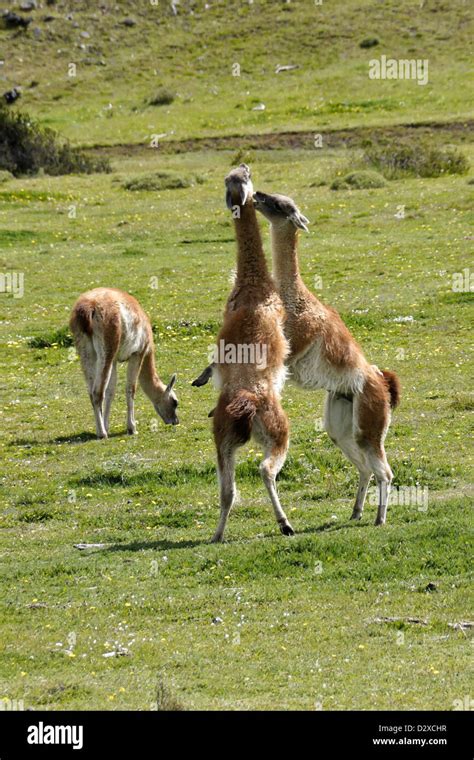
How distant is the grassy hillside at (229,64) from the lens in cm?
5181

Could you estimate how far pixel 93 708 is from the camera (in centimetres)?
724

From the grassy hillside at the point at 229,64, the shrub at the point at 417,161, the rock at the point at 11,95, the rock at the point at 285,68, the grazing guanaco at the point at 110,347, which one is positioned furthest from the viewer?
the rock at the point at 285,68

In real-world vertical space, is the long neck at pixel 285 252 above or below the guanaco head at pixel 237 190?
below

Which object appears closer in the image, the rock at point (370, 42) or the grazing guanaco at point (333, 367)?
the grazing guanaco at point (333, 367)

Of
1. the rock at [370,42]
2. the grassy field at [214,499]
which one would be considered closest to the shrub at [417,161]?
the grassy field at [214,499]

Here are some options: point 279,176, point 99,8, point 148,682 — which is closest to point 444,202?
point 279,176

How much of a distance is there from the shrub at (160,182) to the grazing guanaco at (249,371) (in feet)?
84.4

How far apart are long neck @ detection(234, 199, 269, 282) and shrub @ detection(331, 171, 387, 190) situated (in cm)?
2307

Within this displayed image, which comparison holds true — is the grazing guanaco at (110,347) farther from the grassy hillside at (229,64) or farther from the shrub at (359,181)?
the grassy hillside at (229,64)

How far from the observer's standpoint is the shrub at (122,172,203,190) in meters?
36.2

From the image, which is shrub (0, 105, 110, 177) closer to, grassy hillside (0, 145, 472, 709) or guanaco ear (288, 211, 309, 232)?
grassy hillside (0, 145, 472, 709)

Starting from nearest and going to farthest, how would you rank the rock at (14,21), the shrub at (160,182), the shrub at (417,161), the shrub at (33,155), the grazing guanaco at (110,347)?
the grazing guanaco at (110,347)
the shrub at (417,161)
the shrub at (160,182)
the shrub at (33,155)
the rock at (14,21)

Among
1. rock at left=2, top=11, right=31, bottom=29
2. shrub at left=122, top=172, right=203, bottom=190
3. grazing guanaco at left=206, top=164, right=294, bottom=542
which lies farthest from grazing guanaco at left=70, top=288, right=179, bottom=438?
rock at left=2, top=11, right=31, bottom=29
